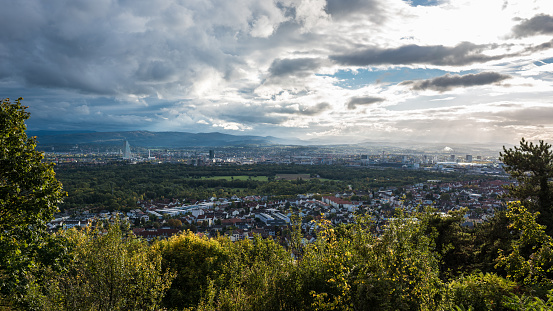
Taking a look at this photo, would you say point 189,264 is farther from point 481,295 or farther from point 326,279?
point 481,295

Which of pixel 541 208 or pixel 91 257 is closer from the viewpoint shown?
pixel 91 257

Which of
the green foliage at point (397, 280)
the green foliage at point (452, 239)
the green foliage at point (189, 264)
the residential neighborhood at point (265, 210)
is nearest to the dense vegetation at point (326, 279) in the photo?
the green foliage at point (397, 280)

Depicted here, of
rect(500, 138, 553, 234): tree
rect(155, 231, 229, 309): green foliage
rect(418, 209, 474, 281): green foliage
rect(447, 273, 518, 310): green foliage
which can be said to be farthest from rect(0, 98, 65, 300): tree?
rect(500, 138, 553, 234): tree

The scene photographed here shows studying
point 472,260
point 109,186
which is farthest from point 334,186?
point 472,260

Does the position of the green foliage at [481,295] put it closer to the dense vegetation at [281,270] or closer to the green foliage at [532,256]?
the dense vegetation at [281,270]

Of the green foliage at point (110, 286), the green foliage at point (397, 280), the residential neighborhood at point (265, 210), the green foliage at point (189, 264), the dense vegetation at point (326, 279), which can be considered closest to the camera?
the green foliage at point (397, 280)

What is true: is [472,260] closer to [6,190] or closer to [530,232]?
[530,232]

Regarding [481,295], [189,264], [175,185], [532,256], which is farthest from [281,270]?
[175,185]
